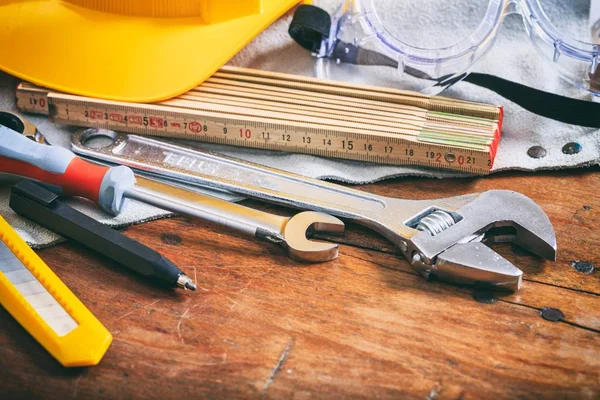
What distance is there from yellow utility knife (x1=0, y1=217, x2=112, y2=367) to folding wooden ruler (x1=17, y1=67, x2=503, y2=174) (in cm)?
34

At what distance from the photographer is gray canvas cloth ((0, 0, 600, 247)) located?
1098 millimetres

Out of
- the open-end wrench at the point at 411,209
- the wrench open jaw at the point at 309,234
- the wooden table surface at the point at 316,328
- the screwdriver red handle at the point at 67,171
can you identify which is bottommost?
the wooden table surface at the point at 316,328

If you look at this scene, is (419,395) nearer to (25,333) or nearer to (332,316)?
(332,316)

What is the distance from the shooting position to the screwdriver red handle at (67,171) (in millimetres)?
1048

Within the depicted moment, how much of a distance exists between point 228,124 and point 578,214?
0.54m

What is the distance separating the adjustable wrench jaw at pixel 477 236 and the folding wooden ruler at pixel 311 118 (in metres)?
0.12

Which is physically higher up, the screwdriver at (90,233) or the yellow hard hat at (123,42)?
the yellow hard hat at (123,42)

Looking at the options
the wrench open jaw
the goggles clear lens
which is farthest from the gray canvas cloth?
the wrench open jaw

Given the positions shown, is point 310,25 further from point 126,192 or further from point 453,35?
point 126,192

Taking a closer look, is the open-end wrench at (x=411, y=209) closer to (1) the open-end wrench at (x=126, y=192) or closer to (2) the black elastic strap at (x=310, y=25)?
(1) the open-end wrench at (x=126, y=192)

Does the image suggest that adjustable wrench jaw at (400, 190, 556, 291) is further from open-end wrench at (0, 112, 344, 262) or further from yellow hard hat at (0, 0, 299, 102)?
yellow hard hat at (0, 0, 299, 102)

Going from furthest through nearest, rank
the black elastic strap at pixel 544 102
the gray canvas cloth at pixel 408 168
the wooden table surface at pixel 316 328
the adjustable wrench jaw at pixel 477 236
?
1. the black elastic strap at pixel 544 102
2. the gray canvas cloth at pixel 408 168
3. the adjustable wrench jaw at pixel 477 236
4. the wooden table surface at pixel 316 328

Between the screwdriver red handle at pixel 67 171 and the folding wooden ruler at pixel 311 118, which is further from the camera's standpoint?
the folding wooden ruler at pixel 311 118

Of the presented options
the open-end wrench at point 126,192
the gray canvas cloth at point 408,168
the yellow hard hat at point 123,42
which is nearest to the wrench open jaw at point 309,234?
the open-end wrench at point 126,192
